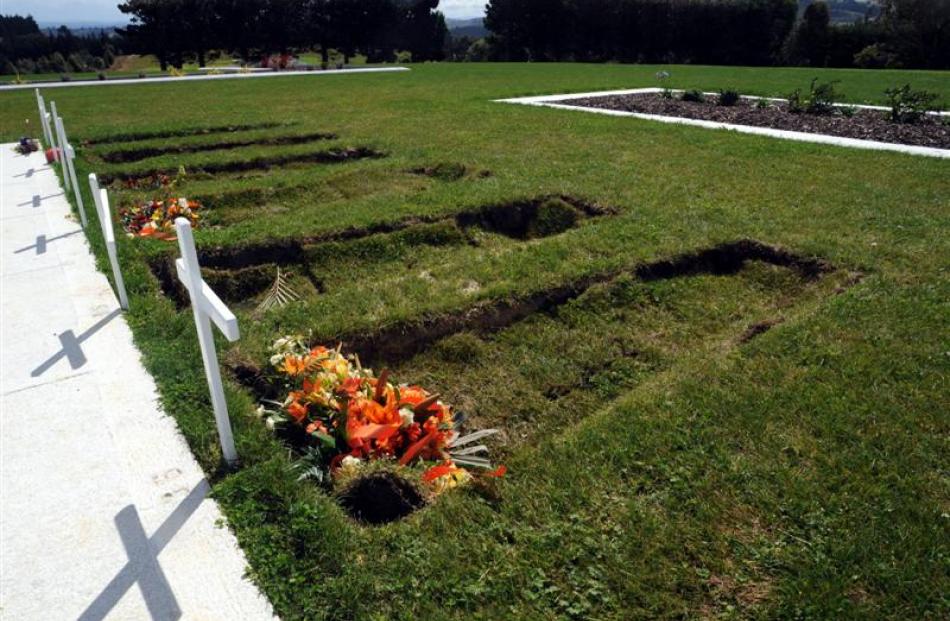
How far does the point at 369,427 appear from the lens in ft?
10.0

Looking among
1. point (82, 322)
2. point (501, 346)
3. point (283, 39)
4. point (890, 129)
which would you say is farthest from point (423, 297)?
point (283, 39)

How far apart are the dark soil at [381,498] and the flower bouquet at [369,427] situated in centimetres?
7

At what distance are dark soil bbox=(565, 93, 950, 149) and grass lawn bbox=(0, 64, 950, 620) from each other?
191 centimetres

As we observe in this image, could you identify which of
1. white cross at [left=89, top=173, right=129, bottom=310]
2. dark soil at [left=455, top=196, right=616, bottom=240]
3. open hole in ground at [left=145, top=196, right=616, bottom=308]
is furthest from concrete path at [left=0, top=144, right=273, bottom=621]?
dark soil at [left=455, top=196, right=616, bottom=240]

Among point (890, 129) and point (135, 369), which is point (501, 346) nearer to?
point (135, 369)

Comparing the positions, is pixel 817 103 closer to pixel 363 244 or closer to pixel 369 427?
pixel 363 244

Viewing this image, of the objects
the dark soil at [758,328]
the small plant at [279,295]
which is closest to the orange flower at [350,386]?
the small plant at [279,295]

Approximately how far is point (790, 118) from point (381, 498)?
12.2 m

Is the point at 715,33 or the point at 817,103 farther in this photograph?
the point at 715,33

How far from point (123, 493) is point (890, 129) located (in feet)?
39.7

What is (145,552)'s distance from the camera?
8.16 feet

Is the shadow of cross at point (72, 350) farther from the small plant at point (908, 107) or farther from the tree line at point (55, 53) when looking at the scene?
the tree line at point (55, 53)

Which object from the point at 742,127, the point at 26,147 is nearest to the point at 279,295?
the point at 26,147

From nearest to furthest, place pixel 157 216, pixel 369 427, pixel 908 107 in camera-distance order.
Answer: pixel 369 427 → pixel 157 216 → pixel 908 107
